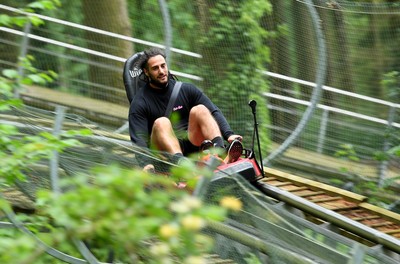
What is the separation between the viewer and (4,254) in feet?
10.6

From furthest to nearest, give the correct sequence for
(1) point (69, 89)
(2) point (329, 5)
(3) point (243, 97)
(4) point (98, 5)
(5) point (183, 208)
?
(4) point (98, 5), (1) point (69, 89), (3) point (243, 97), (2) point (329, 5), (5) point (183, 208)

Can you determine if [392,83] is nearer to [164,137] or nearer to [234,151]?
[234,151]

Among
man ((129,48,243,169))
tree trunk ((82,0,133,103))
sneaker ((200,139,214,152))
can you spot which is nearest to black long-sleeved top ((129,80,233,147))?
man ((129,48,243,169))

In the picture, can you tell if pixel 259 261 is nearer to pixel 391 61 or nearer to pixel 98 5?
pixel 391 61

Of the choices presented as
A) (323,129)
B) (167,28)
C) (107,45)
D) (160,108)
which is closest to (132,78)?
(160,108)

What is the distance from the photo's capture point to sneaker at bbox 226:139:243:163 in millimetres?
7188

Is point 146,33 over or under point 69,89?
over

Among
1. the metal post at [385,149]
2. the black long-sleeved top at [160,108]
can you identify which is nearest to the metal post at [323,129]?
the metal post at [385,149]

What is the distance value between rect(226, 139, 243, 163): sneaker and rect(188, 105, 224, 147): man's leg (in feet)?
0.97

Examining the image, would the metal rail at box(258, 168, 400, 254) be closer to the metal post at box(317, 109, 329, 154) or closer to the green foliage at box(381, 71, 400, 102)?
the metal post at box(317, 109, 329, 154)

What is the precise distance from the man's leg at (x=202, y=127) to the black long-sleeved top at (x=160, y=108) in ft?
0.49

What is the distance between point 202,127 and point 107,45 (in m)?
3.98

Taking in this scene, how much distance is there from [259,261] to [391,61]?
420 cm

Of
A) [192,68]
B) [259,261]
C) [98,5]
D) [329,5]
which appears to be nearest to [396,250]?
[259,261]
